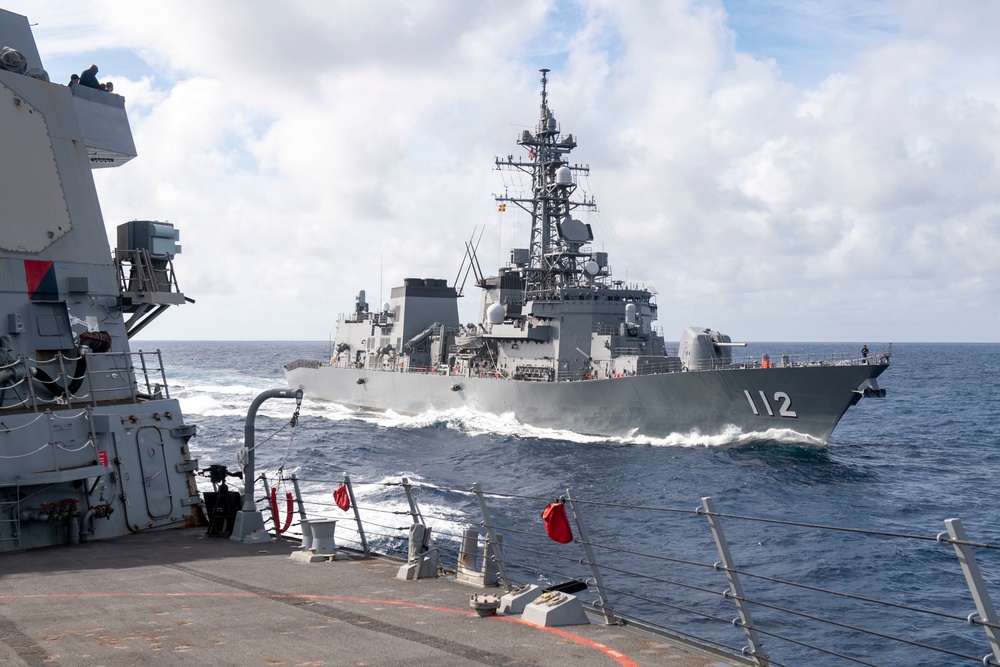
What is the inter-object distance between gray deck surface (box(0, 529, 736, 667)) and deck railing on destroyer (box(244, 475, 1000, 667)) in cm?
80

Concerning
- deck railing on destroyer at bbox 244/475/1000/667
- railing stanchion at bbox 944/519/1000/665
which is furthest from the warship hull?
railing stanchion at bbox 944/519/1000/665

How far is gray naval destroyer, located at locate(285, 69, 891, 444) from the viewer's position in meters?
26.0

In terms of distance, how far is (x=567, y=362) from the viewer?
3133 cm

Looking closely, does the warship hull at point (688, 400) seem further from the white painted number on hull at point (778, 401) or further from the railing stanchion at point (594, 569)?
the railing stanchion at point (594, 569)

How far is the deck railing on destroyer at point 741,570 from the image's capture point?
34.9ft

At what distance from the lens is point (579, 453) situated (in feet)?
87.5

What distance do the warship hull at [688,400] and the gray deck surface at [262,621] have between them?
20.1 m

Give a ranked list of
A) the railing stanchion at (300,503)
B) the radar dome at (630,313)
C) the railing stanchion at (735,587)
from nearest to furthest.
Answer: the railing stanchion at (735,587)
the railing stanchion at (300,503)
the radar dome at (630,313)

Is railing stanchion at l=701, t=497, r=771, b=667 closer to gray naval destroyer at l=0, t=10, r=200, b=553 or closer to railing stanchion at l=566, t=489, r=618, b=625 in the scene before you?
railing stanchion at l=566, t=489, r=618, b=625

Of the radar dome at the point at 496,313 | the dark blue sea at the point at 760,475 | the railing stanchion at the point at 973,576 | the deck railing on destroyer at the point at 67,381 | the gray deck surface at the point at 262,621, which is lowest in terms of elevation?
the dark blue sea at the point at 760,475

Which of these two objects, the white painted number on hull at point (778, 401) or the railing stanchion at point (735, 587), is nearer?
the railing stanchion at point (735, 587)

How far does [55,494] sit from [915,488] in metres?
20.3

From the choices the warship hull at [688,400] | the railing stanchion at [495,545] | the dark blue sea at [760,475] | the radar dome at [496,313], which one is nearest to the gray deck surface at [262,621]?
the railing stanchion at [495,545]

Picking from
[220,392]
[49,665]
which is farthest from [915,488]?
[220,392]
